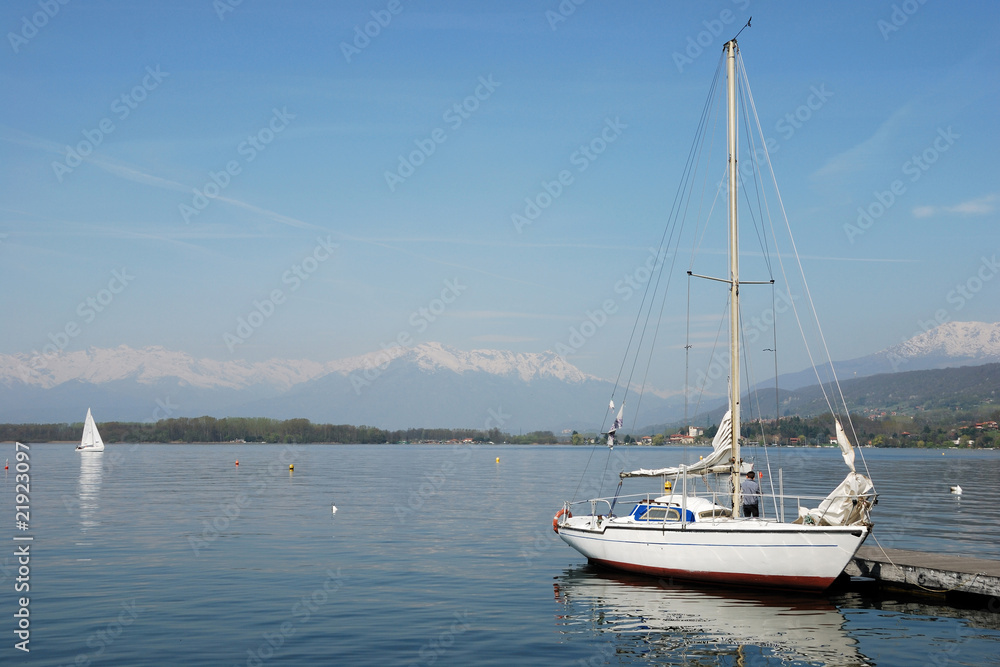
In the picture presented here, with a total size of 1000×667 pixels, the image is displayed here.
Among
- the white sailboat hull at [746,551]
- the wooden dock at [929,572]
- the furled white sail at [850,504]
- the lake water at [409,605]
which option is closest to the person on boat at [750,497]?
the white sailboat hull at [746,551]

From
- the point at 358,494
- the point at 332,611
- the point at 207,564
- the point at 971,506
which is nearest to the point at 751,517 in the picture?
the point at 332,611

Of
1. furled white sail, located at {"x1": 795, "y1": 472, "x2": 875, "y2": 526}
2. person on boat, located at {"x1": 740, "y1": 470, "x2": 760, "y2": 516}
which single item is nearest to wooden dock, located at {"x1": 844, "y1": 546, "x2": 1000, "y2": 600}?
furled white sail, located at {"x1": 795, "y1": 472, "x2": 875, "y2": 526}

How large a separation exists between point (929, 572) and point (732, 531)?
624 centimetres

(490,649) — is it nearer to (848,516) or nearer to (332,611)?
(332,611)

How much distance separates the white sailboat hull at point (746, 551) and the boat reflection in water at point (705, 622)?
57 centimetres

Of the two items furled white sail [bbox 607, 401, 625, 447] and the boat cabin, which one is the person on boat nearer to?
the boat cabin

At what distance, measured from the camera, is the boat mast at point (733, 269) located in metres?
26.8

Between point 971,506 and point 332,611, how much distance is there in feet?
156

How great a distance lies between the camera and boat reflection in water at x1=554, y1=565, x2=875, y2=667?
725 inches

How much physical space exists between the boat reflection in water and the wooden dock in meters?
2.83

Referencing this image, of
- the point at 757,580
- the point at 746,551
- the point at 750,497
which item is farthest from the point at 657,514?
the point at 757,580

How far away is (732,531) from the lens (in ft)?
78.8

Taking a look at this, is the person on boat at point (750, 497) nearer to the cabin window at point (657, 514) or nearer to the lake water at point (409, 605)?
the cabin window at point (657, 514)

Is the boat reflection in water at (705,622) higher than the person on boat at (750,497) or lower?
lower
